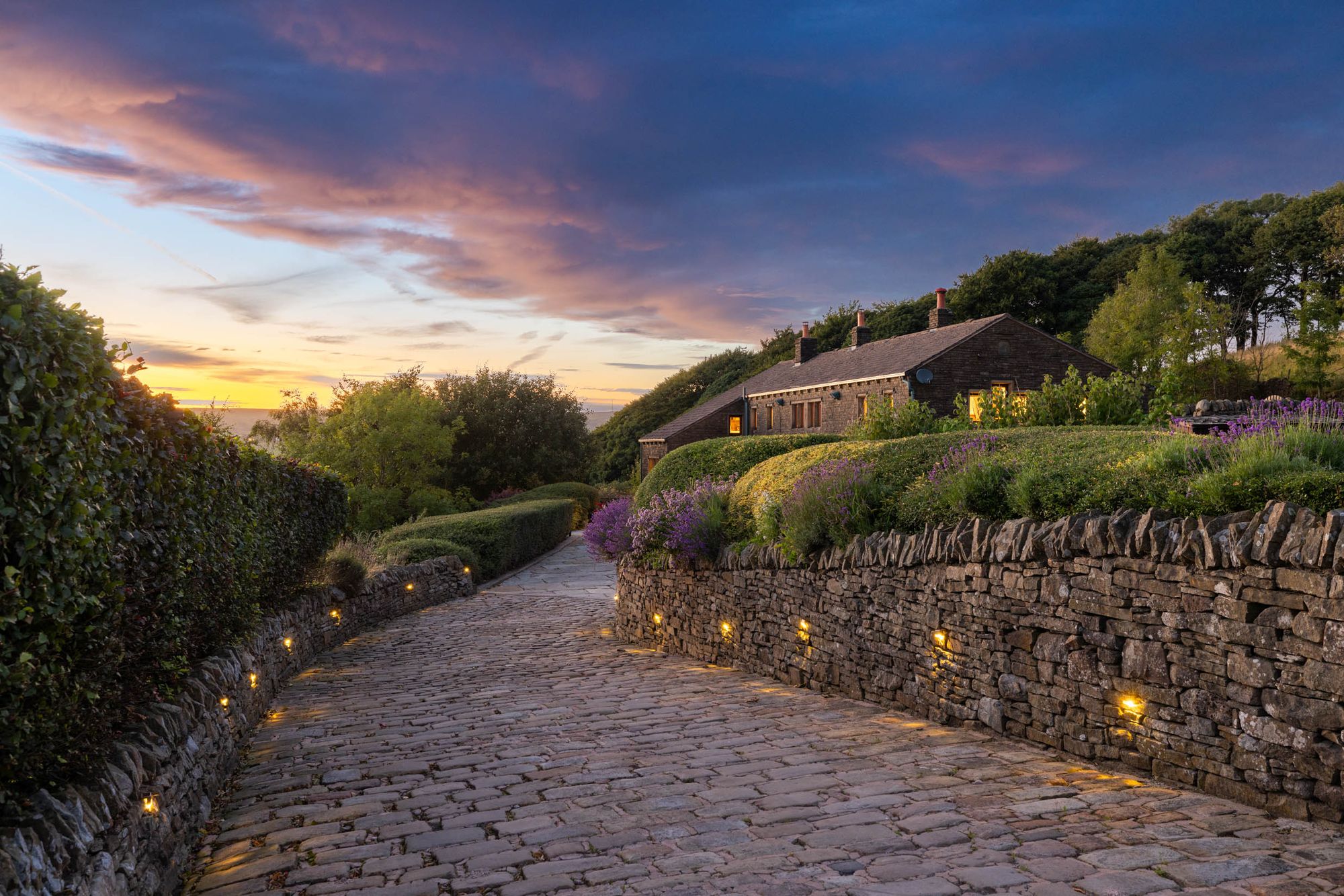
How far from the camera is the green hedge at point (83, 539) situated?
10.5 ft

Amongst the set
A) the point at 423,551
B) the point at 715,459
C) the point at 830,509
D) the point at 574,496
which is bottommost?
the point at 423,551

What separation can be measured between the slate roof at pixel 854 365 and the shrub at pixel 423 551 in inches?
720

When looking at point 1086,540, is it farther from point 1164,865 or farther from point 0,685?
point 0,685

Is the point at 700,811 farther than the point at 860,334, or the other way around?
the point at 860,334

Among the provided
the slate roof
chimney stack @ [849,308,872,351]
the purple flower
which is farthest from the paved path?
chimney stack @ [849,308,872,351]

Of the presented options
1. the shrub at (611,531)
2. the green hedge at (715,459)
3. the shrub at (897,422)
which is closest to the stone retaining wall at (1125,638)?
the shrub at (611,531)

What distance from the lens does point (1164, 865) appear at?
4.01 m

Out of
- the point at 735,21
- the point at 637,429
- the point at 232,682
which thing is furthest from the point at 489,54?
the point at 637,429

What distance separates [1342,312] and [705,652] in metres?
41.9

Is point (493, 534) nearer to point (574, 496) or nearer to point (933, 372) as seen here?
point (574, 496)

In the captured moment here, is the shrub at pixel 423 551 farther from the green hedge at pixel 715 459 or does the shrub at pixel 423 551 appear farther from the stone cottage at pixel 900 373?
the stone cottage at pixel 900 373

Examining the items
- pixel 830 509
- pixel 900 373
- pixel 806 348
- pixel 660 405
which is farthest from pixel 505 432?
pixel 830 509

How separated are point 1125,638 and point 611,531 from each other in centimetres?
1051

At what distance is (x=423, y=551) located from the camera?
19.0 meters
